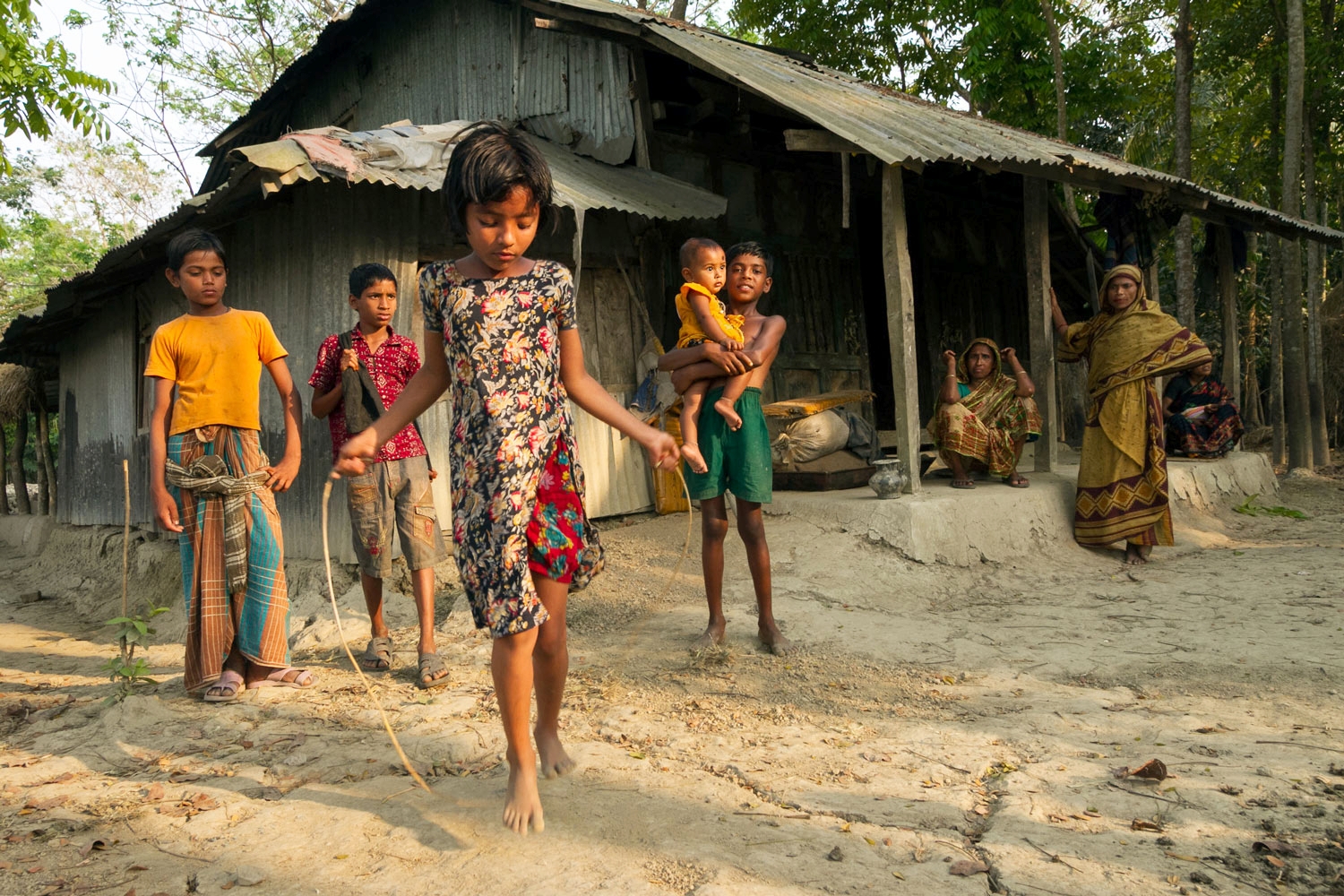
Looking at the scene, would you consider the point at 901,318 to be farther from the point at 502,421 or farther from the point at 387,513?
the point at 502,421

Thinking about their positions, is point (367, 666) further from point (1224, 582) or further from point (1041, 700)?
point (1224, 582)

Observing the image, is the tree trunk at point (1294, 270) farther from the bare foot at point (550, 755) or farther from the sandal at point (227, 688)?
the sandal at point (227, 688)

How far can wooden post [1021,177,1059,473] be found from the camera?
7.03m

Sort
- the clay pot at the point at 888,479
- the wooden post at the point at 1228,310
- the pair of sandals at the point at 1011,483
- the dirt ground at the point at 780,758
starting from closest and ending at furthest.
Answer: the dirt ground at the point at 780,758 → the clay pot at the point at 888,479 → the pair of sandals at the point at 1011,483 → the wooden post at the point at 1228,310

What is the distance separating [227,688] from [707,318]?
7.86 ft

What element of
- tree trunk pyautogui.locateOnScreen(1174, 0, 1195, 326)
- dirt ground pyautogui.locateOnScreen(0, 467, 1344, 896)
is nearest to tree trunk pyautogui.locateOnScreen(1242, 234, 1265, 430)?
tree trunk pyautogui.locateOnScreen(1174, 0, 1195, 326)

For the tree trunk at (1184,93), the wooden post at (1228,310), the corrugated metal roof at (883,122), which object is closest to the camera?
the corrugated metal roof at (883,122)

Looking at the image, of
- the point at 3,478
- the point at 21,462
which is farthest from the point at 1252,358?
the point at 3,478

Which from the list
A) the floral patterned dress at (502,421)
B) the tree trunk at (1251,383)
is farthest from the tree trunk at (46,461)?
the tree trunk at (1251,383)

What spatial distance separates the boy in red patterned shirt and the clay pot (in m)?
2.86

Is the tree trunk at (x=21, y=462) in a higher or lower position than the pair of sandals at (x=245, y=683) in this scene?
higher

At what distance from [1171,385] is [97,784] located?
29.0 ft

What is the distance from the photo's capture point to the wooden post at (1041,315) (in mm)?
7027

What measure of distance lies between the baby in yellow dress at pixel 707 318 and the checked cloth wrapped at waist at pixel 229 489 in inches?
71.4
